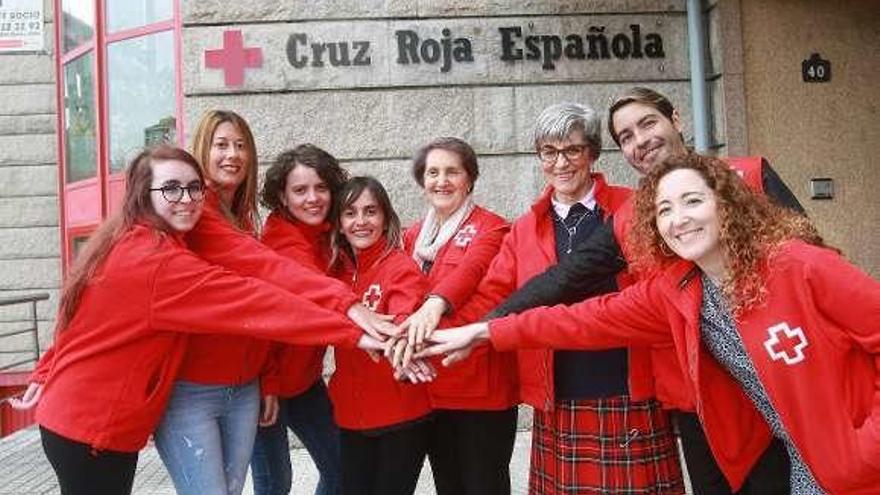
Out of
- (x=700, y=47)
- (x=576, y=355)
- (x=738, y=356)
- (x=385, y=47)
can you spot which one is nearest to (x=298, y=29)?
(x=385, y=47)

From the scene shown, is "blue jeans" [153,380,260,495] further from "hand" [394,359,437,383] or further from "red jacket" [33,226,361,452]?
"hand" [394,359,437,383]

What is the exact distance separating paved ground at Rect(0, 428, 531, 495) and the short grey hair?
244 cm

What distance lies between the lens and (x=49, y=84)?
409 inches

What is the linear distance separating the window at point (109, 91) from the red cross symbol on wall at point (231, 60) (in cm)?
60

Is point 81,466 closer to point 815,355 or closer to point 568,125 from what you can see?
point 568,125

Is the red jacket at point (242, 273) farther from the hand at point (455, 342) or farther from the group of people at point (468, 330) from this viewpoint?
the hand at point (455, 342)

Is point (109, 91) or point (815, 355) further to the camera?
point (109, 91)

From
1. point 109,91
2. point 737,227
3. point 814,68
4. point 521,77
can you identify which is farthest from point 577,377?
point 109,91

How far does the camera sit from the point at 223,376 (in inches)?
108

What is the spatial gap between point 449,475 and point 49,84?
9505 mm

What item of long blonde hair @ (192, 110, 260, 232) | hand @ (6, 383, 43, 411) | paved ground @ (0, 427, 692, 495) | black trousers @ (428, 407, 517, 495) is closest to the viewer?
hand @ (6, 383, 43, 411)

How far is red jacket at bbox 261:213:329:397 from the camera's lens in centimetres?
311

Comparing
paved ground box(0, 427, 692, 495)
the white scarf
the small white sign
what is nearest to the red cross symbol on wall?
paved ground box(0, 427, 692, 495)

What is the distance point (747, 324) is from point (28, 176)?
1045 centimetres
